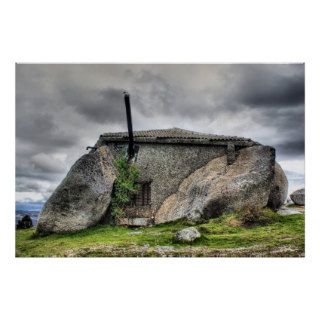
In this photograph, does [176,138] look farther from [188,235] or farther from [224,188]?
[188,235]

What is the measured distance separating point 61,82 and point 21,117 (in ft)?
5.88

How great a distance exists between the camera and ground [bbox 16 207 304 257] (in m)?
13.4

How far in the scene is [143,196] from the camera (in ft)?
58.6

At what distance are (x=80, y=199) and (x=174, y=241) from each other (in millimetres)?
4254

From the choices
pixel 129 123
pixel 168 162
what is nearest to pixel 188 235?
pixel 168 162

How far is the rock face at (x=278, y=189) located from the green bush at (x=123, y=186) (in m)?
5.48

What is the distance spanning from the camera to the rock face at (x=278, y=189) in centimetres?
1805

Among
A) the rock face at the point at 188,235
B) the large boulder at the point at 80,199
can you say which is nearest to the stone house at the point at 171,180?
the large boulder at the point at 80,199

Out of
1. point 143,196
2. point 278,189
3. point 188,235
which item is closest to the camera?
point 188,235

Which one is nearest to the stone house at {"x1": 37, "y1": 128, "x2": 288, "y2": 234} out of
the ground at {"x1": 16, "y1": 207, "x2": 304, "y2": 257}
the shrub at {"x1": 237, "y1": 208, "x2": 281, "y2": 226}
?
the shrub at {"x1": 237, "y1": 208, "x2": 281, "y2": 226}

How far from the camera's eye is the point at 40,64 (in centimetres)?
1467

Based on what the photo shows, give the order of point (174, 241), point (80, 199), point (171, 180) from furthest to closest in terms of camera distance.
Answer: point (171, 180) → point (80, 199) → point (174, 241)

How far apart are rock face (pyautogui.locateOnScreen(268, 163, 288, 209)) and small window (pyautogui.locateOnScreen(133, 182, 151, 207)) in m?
4.84

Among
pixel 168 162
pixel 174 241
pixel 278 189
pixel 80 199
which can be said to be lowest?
pixel 174 241
